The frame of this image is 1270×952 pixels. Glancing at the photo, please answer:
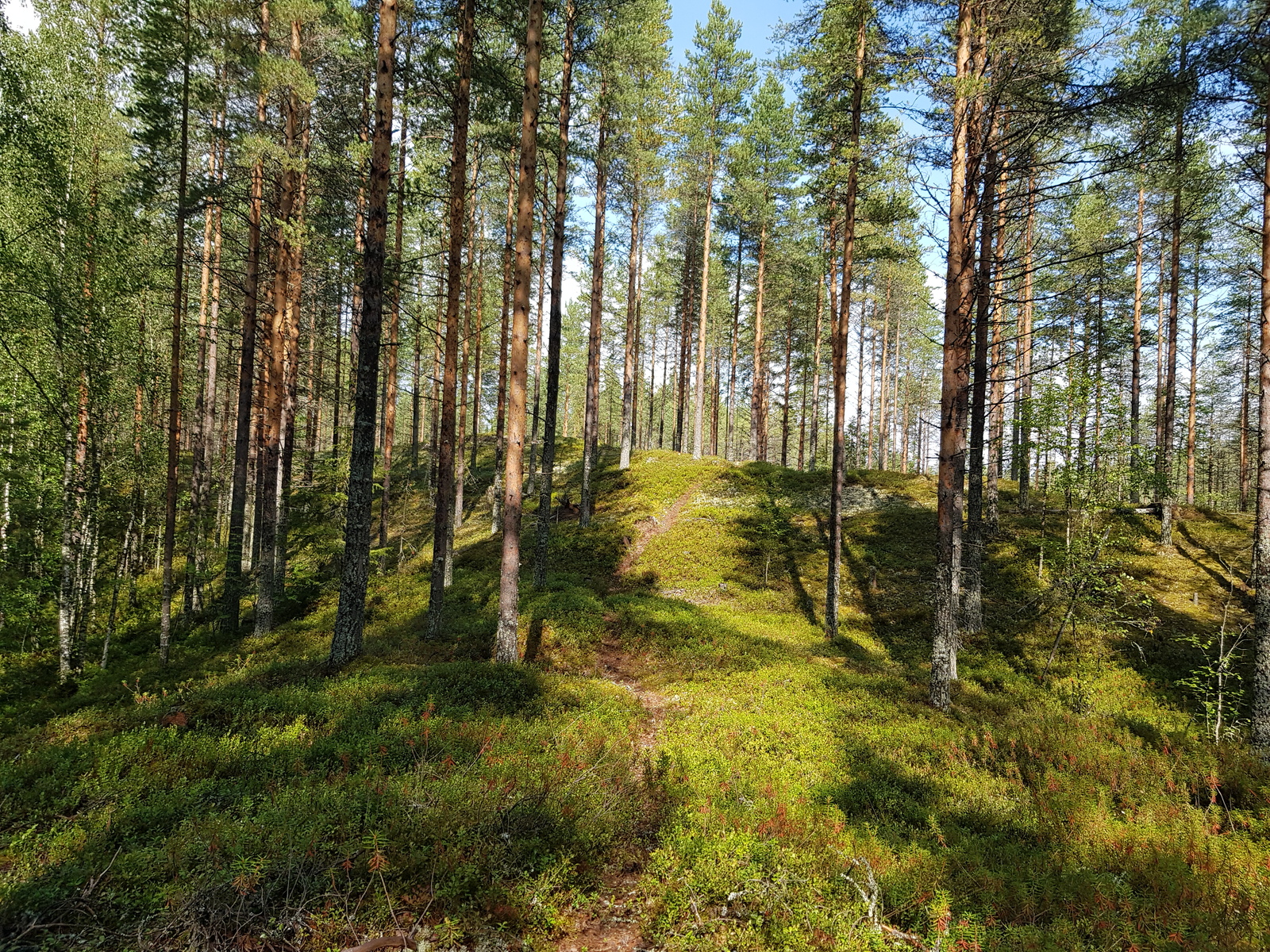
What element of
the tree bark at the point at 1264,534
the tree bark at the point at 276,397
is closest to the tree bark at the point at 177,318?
the tree bark at the point at 276,397

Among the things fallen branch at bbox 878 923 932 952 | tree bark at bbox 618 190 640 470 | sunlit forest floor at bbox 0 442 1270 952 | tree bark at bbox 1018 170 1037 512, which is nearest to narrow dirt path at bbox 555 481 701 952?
sunlit forest floor at bbox 0 442 1270 952

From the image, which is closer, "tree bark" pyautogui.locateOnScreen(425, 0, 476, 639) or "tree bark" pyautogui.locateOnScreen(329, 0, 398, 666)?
"tree bark" pyautogui.locateOnScreen(329, 0, 398, 666)

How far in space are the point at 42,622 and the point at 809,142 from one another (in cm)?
2820

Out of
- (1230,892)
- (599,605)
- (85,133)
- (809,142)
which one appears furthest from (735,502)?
(85,133)

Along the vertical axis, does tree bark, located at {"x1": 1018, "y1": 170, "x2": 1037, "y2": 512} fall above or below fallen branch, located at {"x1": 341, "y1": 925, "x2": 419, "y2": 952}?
above

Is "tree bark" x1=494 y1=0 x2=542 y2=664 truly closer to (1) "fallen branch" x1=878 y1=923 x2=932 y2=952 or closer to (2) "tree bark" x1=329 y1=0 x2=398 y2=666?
(2) "tree bark" x1=329 y1=0 x2=398 y2=666

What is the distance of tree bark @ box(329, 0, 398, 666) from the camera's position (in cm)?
891

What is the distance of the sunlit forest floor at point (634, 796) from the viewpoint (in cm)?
396

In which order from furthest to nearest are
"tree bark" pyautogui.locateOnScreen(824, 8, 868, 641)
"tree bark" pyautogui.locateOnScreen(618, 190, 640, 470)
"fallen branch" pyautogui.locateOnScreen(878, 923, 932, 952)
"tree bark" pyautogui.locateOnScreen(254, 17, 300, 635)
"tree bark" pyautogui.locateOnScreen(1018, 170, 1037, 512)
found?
"tree bark" pyautogui.locateOnScreen(618, 190, 640, 470), "tree bark" pyautogui.locateOnScreen(824, 8, 868, 641), "tree bark" pyautogui.locateOnScreen(254, 17, 300, 635), "tree bark" pyautogui.locateOnScreen(1018, 170, 1037, 512), "fallen branch" pyautogui.locateOnScreen(878, 923, 932, 952)

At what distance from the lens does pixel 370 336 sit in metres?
8.85

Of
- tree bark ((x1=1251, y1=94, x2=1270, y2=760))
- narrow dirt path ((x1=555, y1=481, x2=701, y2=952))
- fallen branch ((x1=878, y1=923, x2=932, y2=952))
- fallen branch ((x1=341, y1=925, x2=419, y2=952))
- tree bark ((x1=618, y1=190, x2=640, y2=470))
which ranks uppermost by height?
tree bark ((x1=618, y1=190, x2=640, y2=470))

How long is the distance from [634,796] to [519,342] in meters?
8.29

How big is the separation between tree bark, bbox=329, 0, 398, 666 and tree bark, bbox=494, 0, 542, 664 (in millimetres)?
2423

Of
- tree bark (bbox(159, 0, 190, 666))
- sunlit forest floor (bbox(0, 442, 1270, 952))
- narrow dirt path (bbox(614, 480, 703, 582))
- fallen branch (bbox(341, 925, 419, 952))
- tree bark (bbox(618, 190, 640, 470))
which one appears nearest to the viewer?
fallen branch (bbox(341, 925, 419, 952))
